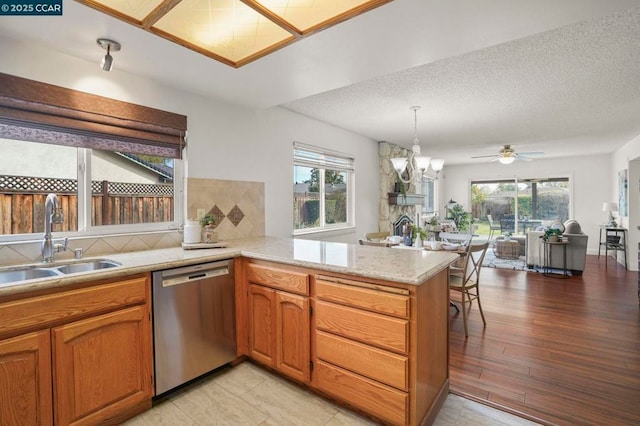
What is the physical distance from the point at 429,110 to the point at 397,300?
3020 millimetres

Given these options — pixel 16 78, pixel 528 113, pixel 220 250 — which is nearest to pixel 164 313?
pixel 220 250

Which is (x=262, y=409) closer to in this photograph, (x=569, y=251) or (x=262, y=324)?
(x=262, y=324)

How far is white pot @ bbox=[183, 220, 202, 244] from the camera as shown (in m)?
2.59

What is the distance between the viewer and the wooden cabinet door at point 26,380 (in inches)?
55.6

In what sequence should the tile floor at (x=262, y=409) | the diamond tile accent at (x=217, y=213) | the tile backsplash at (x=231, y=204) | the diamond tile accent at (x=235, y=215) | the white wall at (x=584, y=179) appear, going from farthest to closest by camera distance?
the white wall at (x=584, y=179) < the diamond tile accent at (x=235, y=215) < the diamond tile accent at (x=217, y=213) < the tile backsplash at (x=231, y=204) < the tile floor at (x=262, y=409)

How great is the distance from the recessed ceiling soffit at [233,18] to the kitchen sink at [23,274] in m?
1.53

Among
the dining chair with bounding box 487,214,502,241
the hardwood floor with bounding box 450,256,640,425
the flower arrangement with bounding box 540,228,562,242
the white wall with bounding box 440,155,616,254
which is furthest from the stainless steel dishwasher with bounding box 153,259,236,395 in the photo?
the white wall with bounding box 440,155,616,254

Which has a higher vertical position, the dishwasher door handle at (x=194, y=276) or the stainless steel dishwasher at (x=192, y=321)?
the dishwasher door handle at (x=194, y=276)

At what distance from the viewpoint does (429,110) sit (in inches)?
152

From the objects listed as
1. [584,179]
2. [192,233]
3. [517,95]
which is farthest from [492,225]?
[192,233]

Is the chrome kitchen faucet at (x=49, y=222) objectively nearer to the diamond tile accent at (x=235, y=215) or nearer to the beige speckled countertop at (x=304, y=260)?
the beige speckled countertop at (x=304, y=260)

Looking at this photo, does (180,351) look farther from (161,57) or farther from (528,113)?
(528,113)

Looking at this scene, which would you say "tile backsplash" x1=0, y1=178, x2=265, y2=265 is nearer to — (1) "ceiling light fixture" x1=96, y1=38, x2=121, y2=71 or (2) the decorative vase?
(2) the decorative vase

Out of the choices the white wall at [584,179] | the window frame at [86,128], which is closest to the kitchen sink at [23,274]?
the window frame at [86,128]
